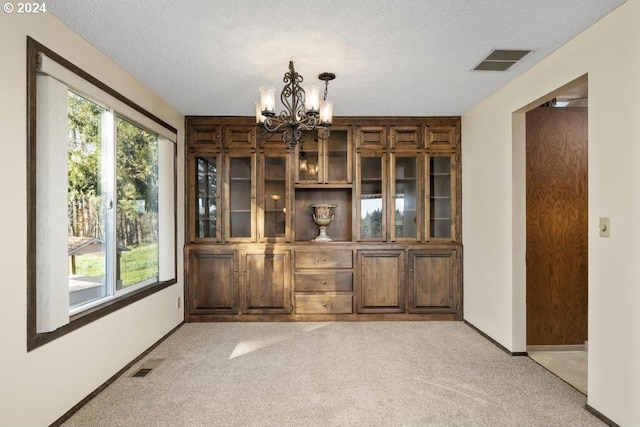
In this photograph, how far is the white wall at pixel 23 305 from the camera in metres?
1.94

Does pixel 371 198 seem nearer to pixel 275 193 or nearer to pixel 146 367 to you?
pixel 275 193

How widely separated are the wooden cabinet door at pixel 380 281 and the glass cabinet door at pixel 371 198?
0.84ft

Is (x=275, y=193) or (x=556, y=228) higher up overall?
(x=275, y=193)

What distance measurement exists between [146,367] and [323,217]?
2491 mm

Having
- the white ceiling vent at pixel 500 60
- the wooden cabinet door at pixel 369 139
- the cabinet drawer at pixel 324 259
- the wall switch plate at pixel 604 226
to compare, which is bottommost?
the cabinet drawer at pixel 324 259

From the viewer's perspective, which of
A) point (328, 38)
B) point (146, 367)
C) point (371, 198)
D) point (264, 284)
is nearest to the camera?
point (328, 38)

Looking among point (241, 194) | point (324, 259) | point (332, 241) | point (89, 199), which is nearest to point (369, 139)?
Answer: point (332, 241)

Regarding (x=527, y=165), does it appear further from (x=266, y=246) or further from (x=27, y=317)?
(x=27, y=317)

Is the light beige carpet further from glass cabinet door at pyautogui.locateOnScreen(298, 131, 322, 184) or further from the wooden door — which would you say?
glass cabinet door at pyautogui.locateOnScreen(298, 131, 322, 184)

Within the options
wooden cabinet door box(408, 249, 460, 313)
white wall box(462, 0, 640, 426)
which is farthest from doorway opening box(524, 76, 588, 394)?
wooden cabinet door box(408, 249, 460, 313)

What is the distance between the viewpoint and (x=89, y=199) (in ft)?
9.27

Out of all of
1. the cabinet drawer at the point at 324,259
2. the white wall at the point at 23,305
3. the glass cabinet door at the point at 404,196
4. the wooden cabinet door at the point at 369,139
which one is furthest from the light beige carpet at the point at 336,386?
the wooden cabinet door at the point at 369,139

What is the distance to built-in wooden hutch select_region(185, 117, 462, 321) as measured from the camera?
4566mm

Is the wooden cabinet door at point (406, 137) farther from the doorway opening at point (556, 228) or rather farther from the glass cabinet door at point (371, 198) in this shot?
the doorway opening at point (556, 228)
